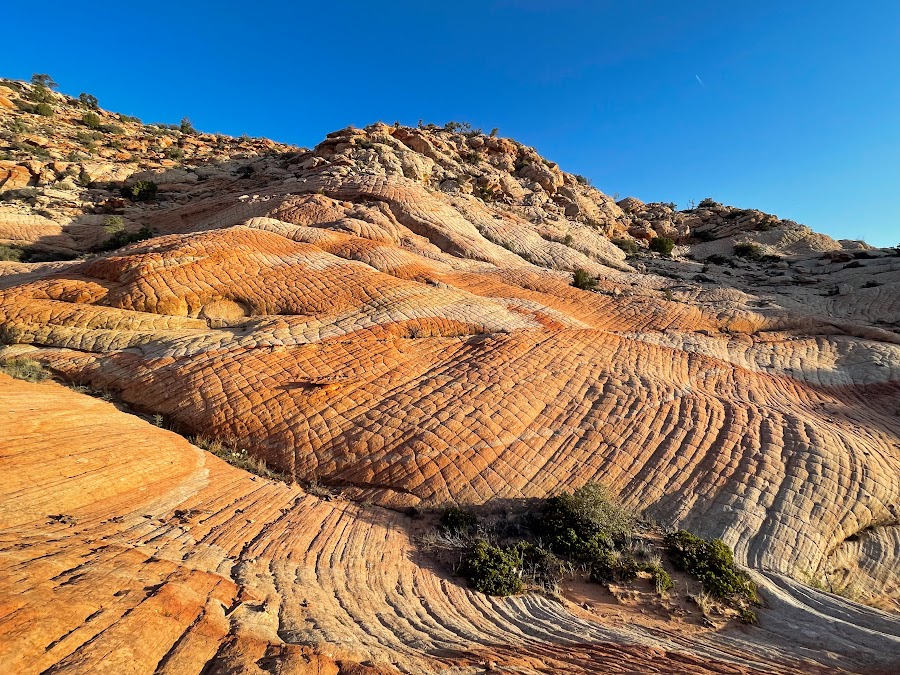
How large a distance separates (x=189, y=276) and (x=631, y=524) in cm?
1211

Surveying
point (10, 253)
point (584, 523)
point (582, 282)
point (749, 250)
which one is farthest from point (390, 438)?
point (749, 250)

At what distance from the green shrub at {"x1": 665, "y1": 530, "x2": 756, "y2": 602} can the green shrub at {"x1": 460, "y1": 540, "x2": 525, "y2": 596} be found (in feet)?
7.74

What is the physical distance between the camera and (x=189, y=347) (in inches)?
347

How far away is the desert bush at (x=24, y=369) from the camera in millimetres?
7367

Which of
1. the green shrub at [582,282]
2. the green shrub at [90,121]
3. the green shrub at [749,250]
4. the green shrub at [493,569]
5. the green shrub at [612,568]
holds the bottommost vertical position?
the green shrub at [493,569]

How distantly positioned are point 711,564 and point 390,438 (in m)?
5.23

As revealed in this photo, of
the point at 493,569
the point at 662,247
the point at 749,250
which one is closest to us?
the point at 493,569

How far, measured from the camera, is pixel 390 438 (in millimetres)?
7359

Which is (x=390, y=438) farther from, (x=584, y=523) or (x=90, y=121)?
(x=90, y=121)

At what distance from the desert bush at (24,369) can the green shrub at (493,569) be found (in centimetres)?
859

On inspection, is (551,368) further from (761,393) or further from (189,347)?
(189,347)

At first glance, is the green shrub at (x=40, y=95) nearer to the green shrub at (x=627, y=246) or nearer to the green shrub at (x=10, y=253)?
the green shrub at (x=10, y=253)

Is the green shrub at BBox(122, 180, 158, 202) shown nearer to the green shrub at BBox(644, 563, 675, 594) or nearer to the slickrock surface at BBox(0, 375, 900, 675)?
the slickrock surface at BBox(0, 375, 900, 675)

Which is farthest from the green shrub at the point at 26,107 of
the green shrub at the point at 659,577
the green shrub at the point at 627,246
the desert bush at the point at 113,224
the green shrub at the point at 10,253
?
the green shrub at the point at 659,577
